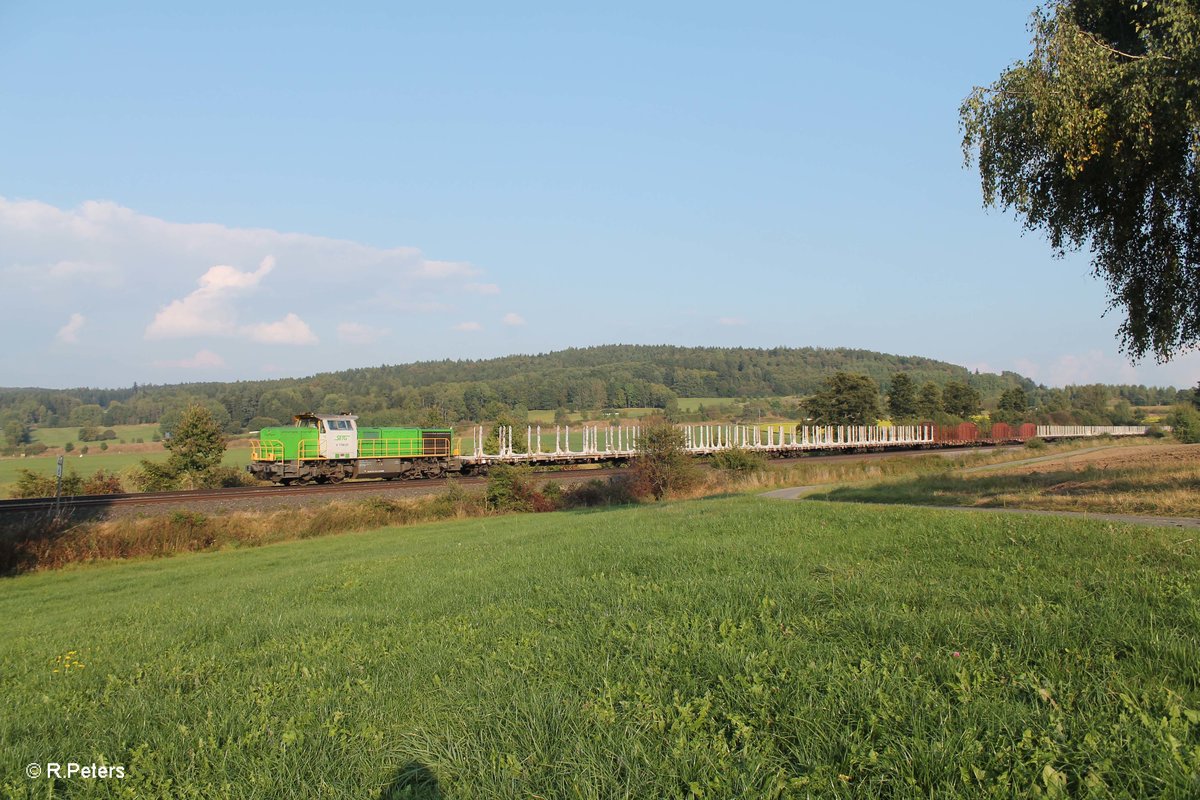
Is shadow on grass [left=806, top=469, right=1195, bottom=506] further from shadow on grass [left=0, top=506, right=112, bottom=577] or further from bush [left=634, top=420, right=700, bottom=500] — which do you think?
shadow on grass [left=0, top=506, right=112, bottom=577]

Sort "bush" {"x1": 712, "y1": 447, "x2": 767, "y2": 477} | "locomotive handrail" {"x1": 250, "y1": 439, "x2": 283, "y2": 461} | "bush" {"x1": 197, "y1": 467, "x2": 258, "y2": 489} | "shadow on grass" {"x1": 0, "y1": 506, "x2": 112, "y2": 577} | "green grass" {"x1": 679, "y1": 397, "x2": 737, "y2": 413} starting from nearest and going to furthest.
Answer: "shadow on grass" {"x1": 0, "y1": 506, "x2": 112, "y2": 577}
"locomotive handrail" {"x1": 250, "y1": 439, "x2": 283, "y2": 461}
"bush" {"x1": 712, "y1": 447, "x2": 767, "y2": 477}
"bush" {"x1": 197, "y1": 467, "x2": 258, "y2": 489}
"green grass" {"x1": 679, "y1": 397, "x2": 737, "y2": 413}

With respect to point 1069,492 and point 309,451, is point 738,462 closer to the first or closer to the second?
point 1069,492

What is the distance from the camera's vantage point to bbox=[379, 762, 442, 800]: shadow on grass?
3.99 meters

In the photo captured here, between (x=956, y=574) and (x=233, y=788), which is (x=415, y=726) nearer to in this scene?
(x=233, y=788)

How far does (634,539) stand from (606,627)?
19.6 feet

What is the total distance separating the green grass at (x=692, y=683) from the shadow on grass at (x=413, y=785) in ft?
0.04

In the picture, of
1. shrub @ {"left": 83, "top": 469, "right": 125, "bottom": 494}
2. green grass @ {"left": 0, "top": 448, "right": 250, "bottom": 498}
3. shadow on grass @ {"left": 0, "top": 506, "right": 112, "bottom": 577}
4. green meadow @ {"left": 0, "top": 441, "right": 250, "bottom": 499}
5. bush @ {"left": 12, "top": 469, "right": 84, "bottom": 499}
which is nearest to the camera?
shadow on grass @ {"left": 0, "top": 506, "right": 112, "bottom": 577}

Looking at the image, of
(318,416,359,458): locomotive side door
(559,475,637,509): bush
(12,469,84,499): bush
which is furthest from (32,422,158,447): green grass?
(559,475,637,509): bush

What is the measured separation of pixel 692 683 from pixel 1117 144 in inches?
500

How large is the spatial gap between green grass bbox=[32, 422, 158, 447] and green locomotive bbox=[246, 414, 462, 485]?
60.0 meters

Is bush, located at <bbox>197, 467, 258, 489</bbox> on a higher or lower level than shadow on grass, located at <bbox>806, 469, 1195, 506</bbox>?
lower

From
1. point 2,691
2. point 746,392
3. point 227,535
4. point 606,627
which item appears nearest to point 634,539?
point 606,627

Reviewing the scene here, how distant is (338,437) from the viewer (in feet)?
125

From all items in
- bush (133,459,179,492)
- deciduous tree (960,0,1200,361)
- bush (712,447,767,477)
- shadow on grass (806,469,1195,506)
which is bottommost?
bush (133,459,179,492)
